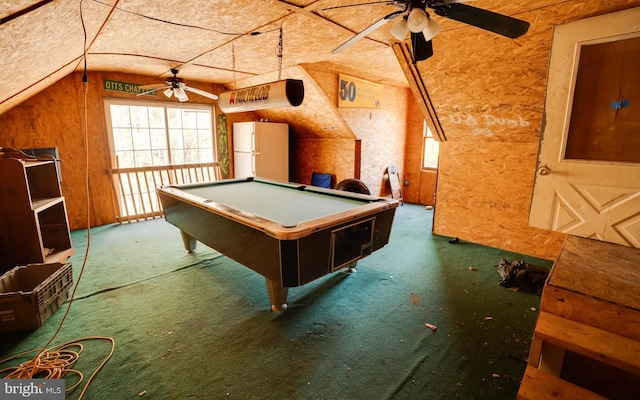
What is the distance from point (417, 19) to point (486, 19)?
395mm

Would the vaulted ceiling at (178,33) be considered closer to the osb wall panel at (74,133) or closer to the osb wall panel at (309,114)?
the osb wall panel at (74,133)

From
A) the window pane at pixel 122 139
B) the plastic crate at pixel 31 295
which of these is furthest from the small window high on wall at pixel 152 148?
the plastic crate at pixel 31 295

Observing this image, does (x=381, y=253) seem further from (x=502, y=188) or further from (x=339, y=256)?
(x=502, y=188)

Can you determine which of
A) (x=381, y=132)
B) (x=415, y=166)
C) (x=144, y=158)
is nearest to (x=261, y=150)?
(x=144, y=158)

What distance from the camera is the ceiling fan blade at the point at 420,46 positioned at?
6.72 ft

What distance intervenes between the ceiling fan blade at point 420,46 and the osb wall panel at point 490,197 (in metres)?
2.08

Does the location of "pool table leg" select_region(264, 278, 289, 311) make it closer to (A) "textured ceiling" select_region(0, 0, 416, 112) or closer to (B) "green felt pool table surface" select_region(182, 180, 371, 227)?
(B) "green felt pool table surface" select_region(182, 180, 371, 227)

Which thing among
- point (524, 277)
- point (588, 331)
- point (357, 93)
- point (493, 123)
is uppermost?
point (357, 93)

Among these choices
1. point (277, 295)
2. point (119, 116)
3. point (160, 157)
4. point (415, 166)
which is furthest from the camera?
point (415, 166)

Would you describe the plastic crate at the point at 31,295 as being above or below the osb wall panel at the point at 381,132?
below

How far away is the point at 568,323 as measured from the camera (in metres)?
1.30

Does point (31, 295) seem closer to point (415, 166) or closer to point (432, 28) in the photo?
point (432, 28)

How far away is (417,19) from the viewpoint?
1.63 meters

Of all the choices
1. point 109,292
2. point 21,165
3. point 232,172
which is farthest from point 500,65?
point 232,172
